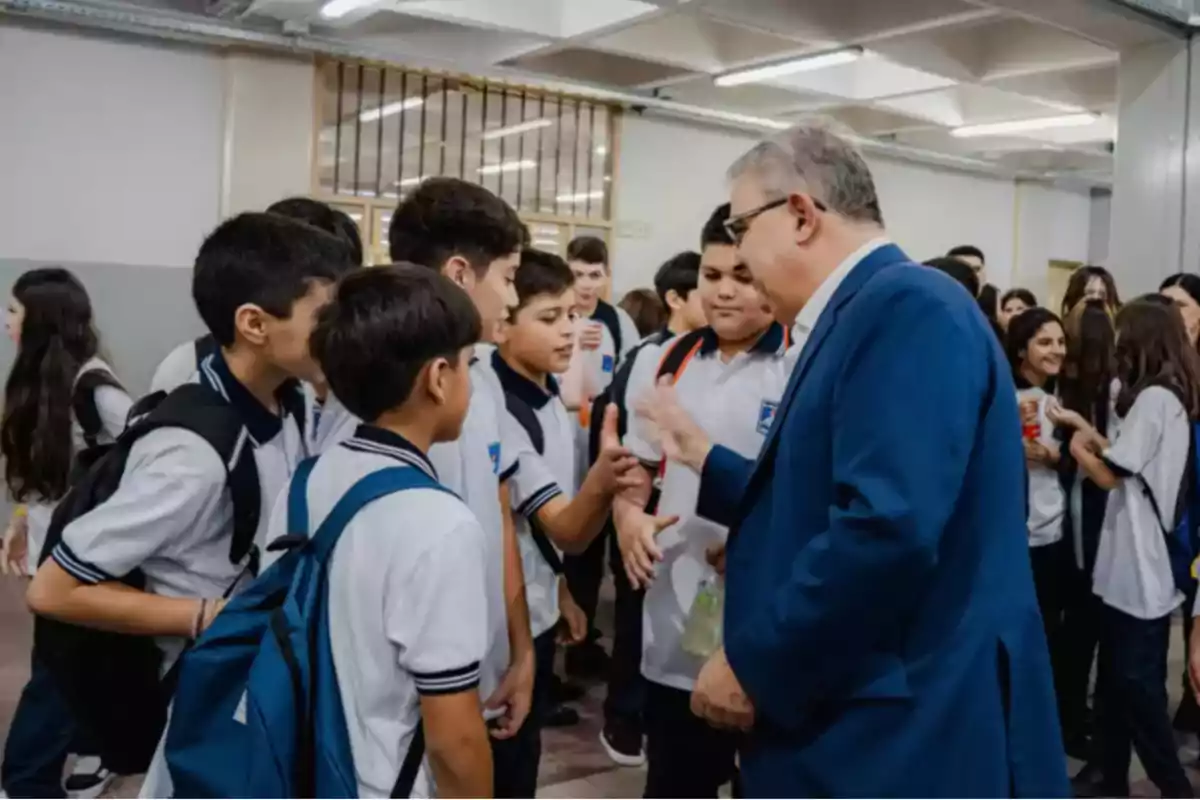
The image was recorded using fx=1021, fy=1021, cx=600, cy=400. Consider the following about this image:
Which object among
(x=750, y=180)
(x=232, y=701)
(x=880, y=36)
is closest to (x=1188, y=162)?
(x=880, y=36)

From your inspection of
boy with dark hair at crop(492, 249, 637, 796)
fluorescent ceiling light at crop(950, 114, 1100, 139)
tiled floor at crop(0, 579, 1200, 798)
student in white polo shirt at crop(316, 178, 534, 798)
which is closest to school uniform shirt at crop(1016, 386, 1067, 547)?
tiled floor at crop(0, 579, 1200, 798)

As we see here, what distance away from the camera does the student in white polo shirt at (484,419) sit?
5.61 ft

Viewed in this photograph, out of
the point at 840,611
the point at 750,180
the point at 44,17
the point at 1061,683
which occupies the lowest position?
the point at 1061,683

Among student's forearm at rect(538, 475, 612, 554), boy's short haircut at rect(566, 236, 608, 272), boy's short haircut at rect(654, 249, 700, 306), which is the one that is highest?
boy's short haircut at rect(566, 236, 608, 272)

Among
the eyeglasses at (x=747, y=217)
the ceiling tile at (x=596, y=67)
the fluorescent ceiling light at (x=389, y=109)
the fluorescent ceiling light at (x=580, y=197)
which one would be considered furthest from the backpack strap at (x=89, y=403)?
the fluorescent ceiling light at (x=580, y=197)

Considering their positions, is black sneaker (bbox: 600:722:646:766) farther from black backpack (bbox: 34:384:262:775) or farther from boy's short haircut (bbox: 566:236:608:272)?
boy's short haircut (bbox: 566:236:608:272)

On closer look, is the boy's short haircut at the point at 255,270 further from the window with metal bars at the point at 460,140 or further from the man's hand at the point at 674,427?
the window with metal bars at the point at 460,140

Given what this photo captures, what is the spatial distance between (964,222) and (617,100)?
14.6 ft

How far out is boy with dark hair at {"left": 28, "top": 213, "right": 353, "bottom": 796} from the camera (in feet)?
4.65

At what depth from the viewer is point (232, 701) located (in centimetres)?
128

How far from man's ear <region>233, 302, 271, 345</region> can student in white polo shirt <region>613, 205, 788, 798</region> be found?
732 mm

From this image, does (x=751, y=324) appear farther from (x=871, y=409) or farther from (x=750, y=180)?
(x=871, y=409)

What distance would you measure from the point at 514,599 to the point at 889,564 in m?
0.85

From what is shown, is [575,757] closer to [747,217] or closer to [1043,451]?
[1043,451]
